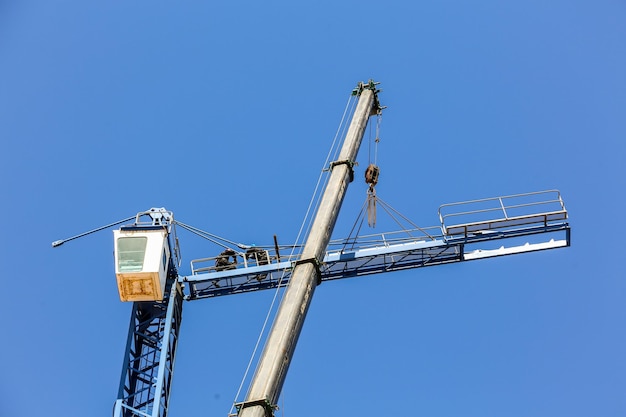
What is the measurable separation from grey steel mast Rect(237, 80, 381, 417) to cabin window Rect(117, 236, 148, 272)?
7.61m

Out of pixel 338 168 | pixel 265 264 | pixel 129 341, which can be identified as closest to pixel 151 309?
pixel 129 341

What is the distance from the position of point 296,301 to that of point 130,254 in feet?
35.0

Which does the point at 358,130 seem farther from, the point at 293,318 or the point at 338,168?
the point at 293,318

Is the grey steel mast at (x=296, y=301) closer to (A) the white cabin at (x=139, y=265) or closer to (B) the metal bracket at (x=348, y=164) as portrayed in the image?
(B) the metal bracket at (x=348, y=164)

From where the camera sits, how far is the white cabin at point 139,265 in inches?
1305

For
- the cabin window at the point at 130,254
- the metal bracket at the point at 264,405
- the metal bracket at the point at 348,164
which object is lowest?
the metal bracket at the point at 264,405

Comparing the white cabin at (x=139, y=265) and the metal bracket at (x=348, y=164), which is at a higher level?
the metal bracket at (x=348, y=164)

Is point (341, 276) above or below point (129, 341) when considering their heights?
above

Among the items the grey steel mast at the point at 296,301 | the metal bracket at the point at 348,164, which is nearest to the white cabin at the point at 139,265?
the metal bracket at the point at 348,164

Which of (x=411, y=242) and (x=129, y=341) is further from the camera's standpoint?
(x=411, y=242)

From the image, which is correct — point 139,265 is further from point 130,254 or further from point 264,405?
point 264,405

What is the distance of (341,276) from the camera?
38250 millimetres

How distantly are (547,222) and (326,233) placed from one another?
14.4 m

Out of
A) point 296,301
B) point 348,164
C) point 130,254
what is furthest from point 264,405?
point 130,254
